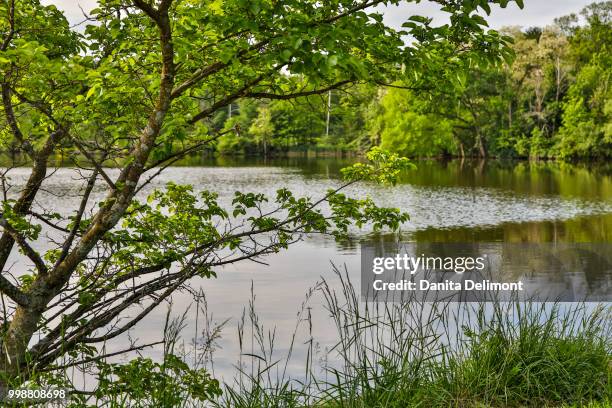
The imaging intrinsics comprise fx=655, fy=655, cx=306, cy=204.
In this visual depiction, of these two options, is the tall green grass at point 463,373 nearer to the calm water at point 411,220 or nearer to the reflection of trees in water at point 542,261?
the calm water at point 411,220

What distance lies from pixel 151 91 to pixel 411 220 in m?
17.2

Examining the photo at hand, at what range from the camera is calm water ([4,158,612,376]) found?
33.4 feet

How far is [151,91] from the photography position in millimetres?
5074

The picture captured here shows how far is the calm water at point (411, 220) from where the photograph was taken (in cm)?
1018

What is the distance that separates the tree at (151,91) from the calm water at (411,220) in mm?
600

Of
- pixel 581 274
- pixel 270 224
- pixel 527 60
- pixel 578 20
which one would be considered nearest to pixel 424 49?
pixel 270 224

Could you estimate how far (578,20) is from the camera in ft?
196

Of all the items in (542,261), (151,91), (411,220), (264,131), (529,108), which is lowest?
(542,261)

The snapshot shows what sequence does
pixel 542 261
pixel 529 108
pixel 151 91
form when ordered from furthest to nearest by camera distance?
pixel 529 108, pixel 542 261, pixel 151 91

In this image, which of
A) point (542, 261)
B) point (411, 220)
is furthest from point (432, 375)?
point (411, 220)

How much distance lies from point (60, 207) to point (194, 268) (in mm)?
19224

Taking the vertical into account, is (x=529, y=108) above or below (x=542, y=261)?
above

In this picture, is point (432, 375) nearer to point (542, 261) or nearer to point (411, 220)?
point (542, 261)

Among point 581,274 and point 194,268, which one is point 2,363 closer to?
point 194,268
